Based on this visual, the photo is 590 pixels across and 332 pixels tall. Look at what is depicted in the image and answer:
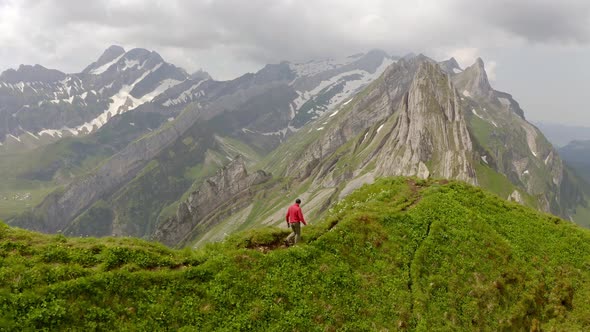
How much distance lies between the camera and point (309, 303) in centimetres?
2317

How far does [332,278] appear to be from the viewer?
24938 mm

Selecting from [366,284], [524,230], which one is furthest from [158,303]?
[524,230]

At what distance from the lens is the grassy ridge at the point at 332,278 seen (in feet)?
63.5

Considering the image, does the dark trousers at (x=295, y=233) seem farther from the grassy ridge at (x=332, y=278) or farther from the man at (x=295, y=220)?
the grassy ridge at (x=332, y=278)

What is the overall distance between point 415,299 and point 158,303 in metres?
16.4

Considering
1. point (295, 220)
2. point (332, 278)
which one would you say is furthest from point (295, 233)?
point (332, 278)

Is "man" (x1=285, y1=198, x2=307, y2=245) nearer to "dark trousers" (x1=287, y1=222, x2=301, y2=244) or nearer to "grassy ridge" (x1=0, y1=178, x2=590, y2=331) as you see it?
"dark trousers" (x1=287, y1=222, x2=301, y2=244)

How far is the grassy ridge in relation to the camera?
63.5ft

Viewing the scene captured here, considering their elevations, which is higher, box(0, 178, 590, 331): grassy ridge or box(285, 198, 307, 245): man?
box(285, 198, 307, 245): man

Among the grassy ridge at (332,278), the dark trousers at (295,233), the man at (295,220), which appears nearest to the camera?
the grassy ridge at (332,278)

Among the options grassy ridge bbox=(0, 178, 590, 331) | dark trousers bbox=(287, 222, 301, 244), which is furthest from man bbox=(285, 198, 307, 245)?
grassy ridge bbox=(0, 178, 590, 331)

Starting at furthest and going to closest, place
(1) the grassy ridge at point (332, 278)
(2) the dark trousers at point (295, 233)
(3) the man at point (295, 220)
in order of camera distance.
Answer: (2) the dark trousers at point (295, 233) < (3) the man at point (295, 220) < (1) the grassy ridge at point (332, 278)

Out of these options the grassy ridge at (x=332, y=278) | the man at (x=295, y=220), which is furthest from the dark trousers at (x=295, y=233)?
the grassy ridge at (x=332, y=278)

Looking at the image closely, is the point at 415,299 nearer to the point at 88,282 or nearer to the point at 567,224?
the point at 88,282
